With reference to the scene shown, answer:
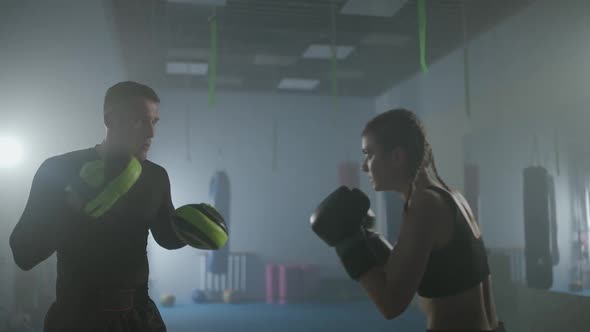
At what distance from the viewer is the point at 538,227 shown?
4449 mm

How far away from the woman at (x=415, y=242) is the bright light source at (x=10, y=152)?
2.91 meters

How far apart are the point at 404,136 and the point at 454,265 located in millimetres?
358

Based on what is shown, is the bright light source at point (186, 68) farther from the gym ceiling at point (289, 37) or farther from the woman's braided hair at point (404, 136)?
the woman's braided hair at point (404, 136)

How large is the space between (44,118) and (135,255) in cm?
278

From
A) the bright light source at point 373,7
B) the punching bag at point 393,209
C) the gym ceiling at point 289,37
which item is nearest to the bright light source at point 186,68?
the gym ceiling at point 289,37

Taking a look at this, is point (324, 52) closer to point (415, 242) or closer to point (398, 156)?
point (398, 156)

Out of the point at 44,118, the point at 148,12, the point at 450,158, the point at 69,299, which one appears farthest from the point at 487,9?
the point at 69,299

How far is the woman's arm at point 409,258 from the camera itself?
4.11 ft

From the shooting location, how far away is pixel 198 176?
834cm

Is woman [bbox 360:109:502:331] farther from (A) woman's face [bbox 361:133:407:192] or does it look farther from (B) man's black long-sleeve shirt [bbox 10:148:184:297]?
(B) man's black long-sleeve shirt [bbox 10:148:184:297]

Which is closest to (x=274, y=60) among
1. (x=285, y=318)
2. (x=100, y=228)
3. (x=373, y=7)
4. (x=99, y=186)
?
(x=373, y=7)

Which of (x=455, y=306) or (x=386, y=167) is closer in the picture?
(x=455, y=306)

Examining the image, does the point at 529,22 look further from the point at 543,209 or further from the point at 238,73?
the point at 238,73

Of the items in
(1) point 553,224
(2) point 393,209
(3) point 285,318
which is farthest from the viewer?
(2) point 393,209
